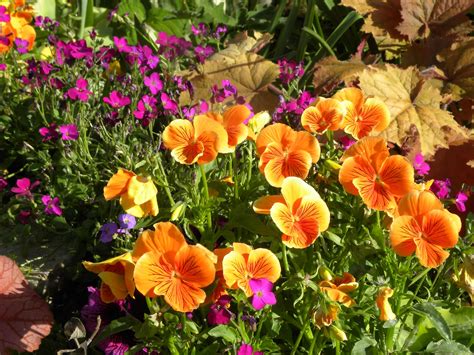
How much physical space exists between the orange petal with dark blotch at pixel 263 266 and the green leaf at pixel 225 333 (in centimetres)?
20

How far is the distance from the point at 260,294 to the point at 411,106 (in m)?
1.32

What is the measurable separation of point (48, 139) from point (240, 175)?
79 centimetres

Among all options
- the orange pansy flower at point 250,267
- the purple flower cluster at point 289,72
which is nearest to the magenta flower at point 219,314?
the orange pansy flower at point 250,267

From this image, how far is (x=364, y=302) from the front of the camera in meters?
1.66

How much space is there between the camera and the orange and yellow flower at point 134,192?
150 centimetres

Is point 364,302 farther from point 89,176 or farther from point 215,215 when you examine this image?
point 89,176

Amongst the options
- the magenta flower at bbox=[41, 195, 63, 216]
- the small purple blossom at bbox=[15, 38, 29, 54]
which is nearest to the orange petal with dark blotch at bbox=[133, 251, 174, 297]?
the magenta flower at bbox=[41, 195, 63, 216]

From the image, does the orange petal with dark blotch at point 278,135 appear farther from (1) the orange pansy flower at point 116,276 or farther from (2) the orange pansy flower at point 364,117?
(1) the orange pansy flower at point 116,276

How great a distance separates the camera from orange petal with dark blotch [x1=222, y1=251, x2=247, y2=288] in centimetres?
138

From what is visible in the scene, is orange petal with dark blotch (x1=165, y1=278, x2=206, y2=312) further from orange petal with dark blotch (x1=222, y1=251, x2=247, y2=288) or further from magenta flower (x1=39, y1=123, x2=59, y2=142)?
magenta flower (x1=39, y1=123, x2=59, y2=142)

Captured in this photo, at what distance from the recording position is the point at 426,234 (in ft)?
4.64

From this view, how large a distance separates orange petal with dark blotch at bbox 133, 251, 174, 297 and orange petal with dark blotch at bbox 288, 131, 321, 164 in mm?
423

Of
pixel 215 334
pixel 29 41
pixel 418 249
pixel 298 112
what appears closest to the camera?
pixel 418 249

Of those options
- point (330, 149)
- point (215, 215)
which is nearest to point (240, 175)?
point (215, 215)
